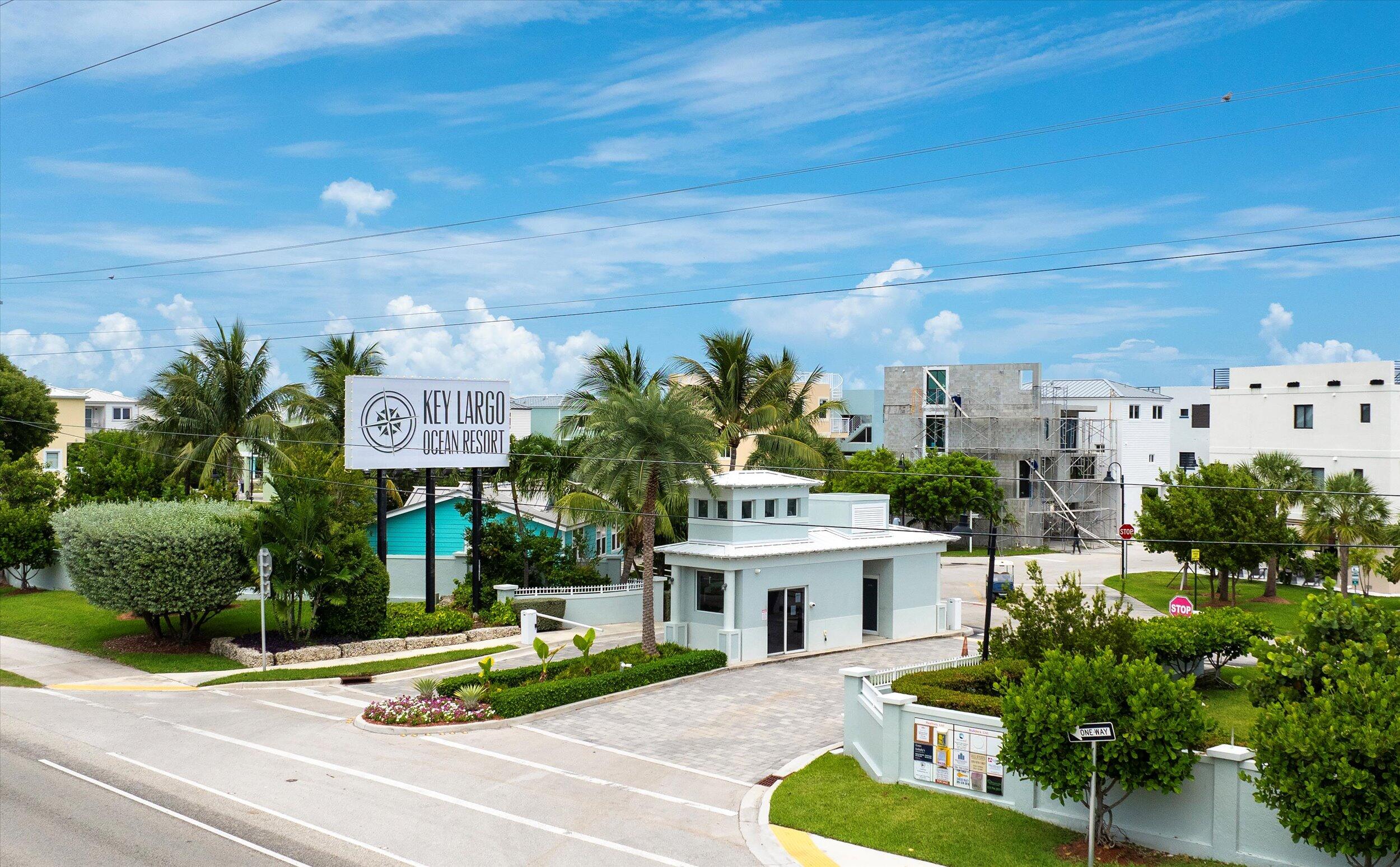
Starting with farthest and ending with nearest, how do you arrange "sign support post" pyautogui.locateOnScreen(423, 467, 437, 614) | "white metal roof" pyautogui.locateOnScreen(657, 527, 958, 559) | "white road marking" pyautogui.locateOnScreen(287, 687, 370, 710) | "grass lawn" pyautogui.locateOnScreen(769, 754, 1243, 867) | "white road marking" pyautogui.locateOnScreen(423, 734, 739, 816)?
1. "sign support post" pyautogui.locateOnScreen(423, 467, 437, 614)
2. "white metal roof" pyautogui.locateOnScreen(657, 527, 958, 559)
3. "white road marking" pyautogui.locateOnScreen(287, 687, 370, 710)
4. "white road marking" pyautogui.locateOnScreen(423, 734, 739, 816)
5. "grass lawn" pyautogui.locateOnScreen(769, 754, 1243, 867)

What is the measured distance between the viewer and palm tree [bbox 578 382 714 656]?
2833cm

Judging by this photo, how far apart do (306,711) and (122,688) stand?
6470 millimetres

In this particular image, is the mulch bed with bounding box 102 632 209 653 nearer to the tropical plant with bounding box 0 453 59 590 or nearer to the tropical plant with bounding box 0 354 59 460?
the tropical plant with bounding box 0 453 59 590

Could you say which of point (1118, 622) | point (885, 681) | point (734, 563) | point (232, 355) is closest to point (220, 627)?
point (232, 355)

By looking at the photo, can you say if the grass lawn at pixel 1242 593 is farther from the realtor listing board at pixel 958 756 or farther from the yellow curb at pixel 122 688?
the yellow curb at pixel 122 688

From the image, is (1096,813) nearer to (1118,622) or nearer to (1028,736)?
(1028,736)

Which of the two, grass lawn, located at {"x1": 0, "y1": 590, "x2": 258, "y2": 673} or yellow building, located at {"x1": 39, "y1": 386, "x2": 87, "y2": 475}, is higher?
yellow building, located at {"x1": 39, "y1": 386, "x2": 87, "y2": 475}

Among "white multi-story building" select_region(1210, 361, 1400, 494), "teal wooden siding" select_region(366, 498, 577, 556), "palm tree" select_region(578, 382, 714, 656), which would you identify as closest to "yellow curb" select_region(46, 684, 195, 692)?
"palm tree" select_region(578, 382, 714, 656)

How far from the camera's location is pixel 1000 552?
225 ft

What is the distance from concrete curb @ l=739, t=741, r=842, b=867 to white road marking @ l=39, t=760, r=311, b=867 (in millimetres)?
6201

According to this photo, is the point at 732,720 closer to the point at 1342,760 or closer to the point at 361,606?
the point at 361,606

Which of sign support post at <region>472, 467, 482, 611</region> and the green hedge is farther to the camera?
sign support post at <region>472, 467, 482, 611</region>

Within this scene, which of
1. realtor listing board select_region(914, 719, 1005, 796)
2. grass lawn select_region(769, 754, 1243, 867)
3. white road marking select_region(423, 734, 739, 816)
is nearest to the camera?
grass lawn select_region(769, 754, 1243, 867)

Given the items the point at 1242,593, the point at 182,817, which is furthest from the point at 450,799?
the point at 1242,593
